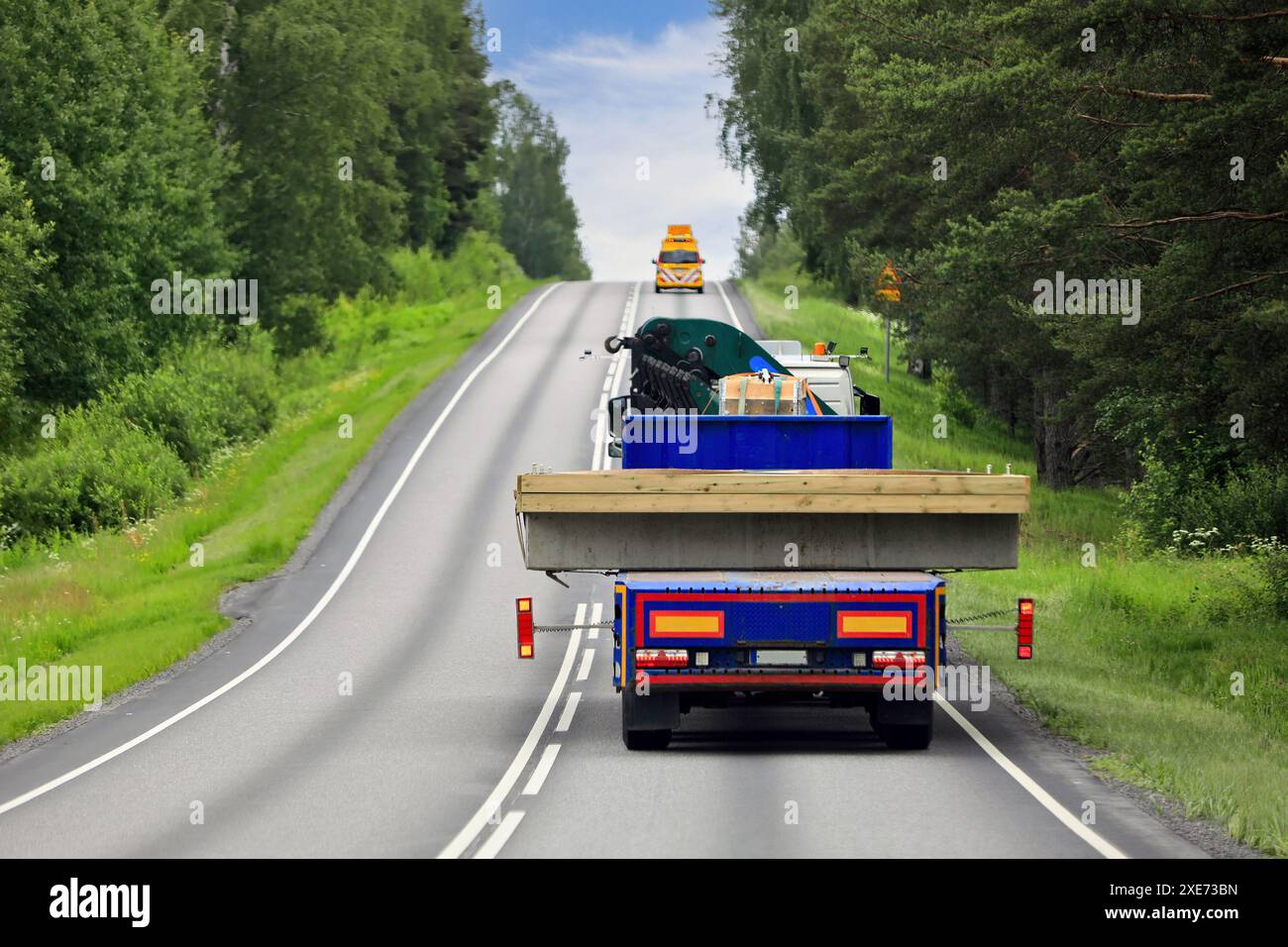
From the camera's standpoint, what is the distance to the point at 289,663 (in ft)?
72.7

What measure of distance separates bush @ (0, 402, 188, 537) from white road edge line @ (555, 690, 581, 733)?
818 inches

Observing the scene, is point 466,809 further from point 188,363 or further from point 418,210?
point 418,210

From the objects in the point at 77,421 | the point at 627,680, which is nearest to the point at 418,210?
the point at 77,421

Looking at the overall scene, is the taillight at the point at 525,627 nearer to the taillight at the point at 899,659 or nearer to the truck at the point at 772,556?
the truck at the point at 772,556

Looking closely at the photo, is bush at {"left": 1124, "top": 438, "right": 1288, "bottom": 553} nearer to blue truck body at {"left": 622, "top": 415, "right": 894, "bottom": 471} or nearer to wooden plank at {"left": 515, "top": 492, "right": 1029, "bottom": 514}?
blue truck body at {"left": 622, "top": 415, "right": 894, "bottom": 471}

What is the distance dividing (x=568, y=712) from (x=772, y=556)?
12.4 feet

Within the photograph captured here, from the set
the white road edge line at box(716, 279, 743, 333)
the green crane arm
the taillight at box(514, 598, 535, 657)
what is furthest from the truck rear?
the white road edge line at box(716, 279, 743, 333)

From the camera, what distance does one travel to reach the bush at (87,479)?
37156 mm

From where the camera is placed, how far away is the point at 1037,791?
12.9 meters

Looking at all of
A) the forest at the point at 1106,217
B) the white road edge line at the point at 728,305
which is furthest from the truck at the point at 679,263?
the forest at the point at 1106,217

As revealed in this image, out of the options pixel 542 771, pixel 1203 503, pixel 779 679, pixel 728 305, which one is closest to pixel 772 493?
pixel 779 679

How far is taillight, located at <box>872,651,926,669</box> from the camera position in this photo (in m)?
13.9

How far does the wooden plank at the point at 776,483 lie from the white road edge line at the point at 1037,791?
2.32 meters
